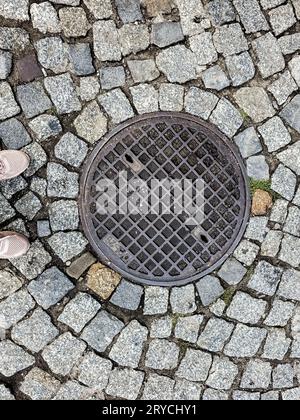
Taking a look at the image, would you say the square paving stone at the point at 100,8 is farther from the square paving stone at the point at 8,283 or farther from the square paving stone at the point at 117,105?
the square paving stone at the point at 8,283

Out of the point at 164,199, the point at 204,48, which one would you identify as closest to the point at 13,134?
the point at 164,199

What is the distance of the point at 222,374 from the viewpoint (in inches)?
157

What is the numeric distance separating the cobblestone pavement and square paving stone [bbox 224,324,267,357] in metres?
0.01

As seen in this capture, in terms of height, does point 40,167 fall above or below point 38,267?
above

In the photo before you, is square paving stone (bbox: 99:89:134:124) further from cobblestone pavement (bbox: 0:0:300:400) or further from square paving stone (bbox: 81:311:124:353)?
square paving stone (bbox: 81:311:124:353)

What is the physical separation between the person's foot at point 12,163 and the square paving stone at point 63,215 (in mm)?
335

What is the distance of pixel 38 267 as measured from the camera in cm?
383

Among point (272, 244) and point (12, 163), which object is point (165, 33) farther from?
→ point (272, 244)

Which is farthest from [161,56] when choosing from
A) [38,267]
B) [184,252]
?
[38,267]

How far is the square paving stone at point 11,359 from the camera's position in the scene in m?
3.80

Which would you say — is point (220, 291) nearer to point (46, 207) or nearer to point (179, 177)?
point (179, 177)

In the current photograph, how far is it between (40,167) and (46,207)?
0.92ft

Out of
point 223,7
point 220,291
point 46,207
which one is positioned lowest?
point 220,291
